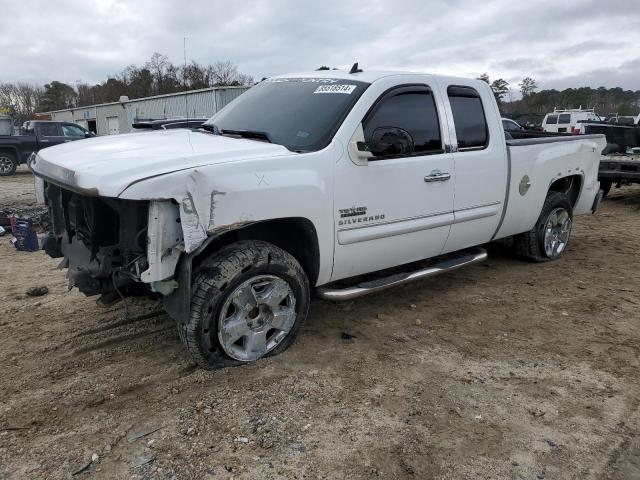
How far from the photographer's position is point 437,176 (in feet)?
13.1

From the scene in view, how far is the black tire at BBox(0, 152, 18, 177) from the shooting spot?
1548cm

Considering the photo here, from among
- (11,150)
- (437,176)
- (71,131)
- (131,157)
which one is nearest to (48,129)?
(71,131)

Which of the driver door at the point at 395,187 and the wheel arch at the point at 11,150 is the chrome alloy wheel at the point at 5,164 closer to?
the wheel arch at the point at 11,150

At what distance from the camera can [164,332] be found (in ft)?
12.7

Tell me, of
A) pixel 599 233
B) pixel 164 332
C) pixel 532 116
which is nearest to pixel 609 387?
pixel 164 332

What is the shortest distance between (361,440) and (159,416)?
1.12 meters

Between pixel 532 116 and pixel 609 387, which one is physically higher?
pixel 532 116

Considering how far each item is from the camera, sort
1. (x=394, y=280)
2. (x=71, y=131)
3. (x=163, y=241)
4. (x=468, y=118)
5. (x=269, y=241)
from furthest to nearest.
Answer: (x=71, y=131) < (x=468, y=118) < (x=394, y=280) < (x=269, y=241) < (x=163, y=241)

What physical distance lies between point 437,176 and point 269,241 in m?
1.45

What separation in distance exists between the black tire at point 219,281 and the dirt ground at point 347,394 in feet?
0.68

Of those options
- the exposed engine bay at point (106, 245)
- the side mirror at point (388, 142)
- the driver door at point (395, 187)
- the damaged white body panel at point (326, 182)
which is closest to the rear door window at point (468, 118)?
the damaged white body panel at point (326, 182)

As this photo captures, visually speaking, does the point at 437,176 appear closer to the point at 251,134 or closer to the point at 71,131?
the point at 251,134

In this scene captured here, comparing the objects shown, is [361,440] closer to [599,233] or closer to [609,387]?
[609,387]

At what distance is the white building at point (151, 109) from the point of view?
23.7m
